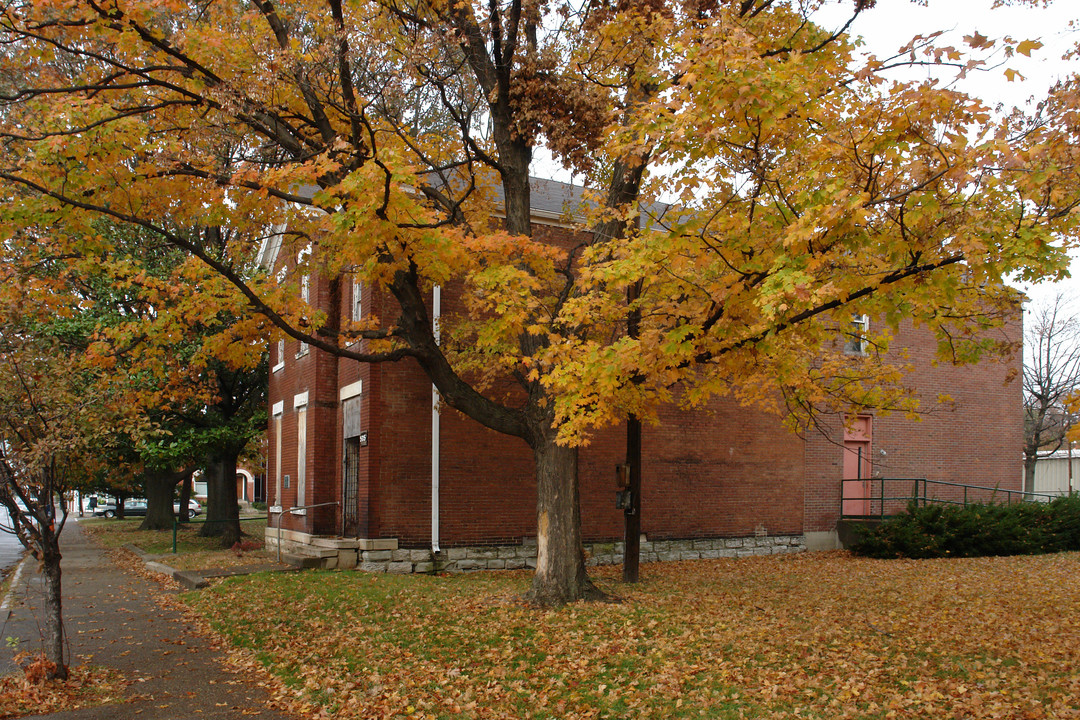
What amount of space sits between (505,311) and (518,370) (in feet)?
10.3

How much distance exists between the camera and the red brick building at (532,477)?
49.3 feet

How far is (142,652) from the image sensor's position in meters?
8.94

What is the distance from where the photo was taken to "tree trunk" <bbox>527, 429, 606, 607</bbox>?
33.9ft

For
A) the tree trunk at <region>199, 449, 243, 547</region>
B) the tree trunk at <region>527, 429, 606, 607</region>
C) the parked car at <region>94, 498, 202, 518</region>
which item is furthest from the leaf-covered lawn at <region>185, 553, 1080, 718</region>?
the parked car at <region>94, 498, 202, 518</region>

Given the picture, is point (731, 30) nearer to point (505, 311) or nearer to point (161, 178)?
point (505, 311)

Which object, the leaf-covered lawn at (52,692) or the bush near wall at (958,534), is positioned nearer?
the leaf-covered lawn at (52,692)

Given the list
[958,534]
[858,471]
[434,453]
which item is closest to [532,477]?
[434,453]

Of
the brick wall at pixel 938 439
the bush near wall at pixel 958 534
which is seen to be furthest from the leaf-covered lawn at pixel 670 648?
the brick wall at pixel 938 439

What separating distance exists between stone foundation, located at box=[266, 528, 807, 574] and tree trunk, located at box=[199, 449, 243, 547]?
5.01m

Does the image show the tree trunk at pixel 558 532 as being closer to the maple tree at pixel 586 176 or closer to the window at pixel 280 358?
the maple tree at pixel 586 176

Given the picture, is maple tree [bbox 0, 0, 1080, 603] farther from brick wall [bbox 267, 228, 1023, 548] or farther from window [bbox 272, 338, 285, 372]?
window [bbox 272, 338, 285, 372]

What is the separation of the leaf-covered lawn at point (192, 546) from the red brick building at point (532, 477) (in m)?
0.99

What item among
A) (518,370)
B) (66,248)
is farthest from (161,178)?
(518,370)

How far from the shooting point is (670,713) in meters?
6.30
